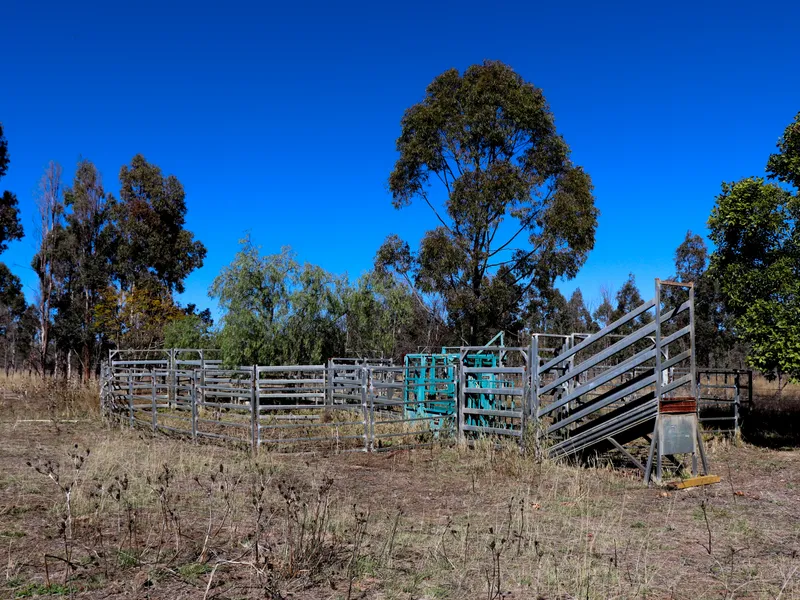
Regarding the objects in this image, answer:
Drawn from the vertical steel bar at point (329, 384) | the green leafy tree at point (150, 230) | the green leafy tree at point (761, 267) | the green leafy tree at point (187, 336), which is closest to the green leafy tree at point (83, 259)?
the green leafy tree at point (150, 230)

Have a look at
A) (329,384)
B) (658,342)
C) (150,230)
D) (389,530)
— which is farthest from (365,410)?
(150,230)

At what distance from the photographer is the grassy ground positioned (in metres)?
5.04

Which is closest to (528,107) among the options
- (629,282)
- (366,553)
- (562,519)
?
(562,519)

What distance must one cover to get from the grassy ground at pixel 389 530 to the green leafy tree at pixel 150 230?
27.4m

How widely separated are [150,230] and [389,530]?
34048mm

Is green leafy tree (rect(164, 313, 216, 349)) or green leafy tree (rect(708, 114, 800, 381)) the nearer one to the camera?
green leafy tree (rect(708, 114, 800, 381))

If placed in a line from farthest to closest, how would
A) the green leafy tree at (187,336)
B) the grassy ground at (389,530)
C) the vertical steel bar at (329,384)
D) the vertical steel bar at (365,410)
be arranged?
the green leafy tree at (187,336) < the vertical steel bar at (329,384) < the vertical steel bar at (365,410) < the grassy ground at (389,530)

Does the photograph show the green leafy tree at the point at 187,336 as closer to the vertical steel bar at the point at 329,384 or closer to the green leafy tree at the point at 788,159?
the vertical steel bar at the point at 329,384

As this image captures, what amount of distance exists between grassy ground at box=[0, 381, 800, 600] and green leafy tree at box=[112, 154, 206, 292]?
1080 inches

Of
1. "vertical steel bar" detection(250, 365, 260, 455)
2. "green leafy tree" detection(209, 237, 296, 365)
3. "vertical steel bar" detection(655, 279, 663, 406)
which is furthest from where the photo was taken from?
"green leafy tree" detection(209, 237, 296, 365)

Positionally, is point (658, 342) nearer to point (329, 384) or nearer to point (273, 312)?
point (329, 384)

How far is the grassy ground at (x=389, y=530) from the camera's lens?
5043mm

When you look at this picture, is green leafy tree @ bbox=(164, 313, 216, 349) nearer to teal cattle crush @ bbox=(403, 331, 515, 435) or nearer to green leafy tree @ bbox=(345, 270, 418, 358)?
green leafy tree @ bbox=(345, 270, 418, 358)

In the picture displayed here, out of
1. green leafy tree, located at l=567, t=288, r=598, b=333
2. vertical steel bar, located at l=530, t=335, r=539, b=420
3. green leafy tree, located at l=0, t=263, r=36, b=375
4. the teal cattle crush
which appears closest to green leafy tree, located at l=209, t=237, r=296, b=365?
the teal cattle crush
